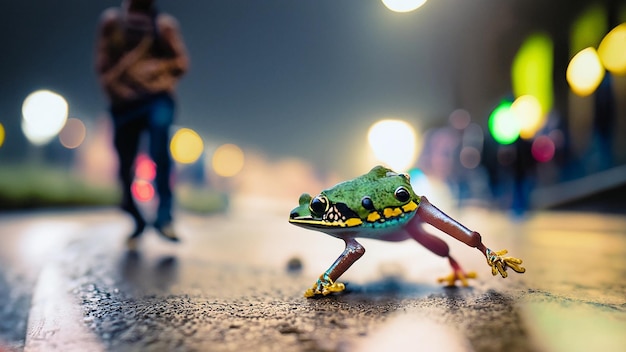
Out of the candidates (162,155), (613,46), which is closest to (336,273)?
(613,46)

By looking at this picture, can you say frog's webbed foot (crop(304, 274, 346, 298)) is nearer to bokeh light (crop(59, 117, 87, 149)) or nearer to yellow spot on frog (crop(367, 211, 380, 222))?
yellow spot on frog (crop(367, 211, 380, 222))

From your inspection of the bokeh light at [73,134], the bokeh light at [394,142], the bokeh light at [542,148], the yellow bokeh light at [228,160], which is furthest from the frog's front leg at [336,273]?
the bokeh light at [73,134]

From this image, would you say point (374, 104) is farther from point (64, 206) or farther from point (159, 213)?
point (64, 206)

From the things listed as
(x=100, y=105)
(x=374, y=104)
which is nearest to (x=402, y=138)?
(x=374, y=104)

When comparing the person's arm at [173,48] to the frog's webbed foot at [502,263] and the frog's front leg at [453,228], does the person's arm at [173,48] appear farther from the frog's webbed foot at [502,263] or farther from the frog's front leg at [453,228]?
the frog's webbed foot at [502,263]

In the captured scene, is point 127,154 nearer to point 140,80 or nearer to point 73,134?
point 140,80
